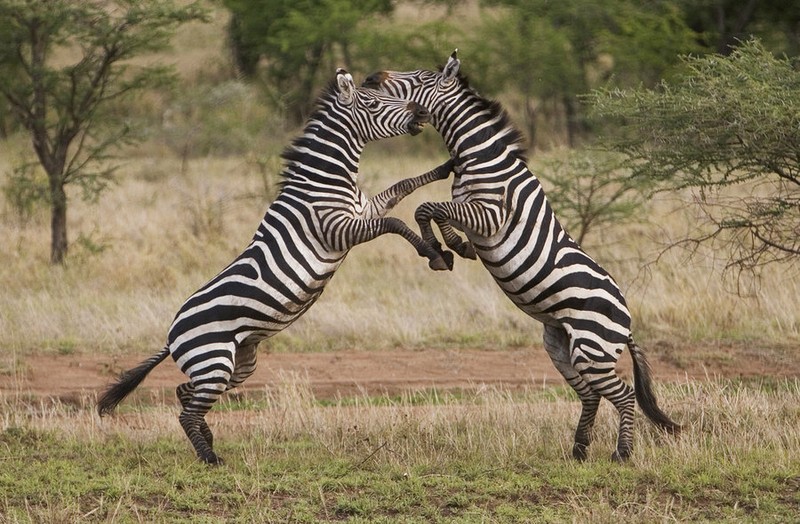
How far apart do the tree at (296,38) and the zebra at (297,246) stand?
62.6ft

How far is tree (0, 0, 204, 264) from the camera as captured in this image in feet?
48.9

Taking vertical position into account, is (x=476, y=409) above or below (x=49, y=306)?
below

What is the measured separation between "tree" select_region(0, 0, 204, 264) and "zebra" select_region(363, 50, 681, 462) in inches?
339

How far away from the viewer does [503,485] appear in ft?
21.5

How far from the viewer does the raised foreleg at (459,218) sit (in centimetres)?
681

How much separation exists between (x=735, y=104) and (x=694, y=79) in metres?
0.86

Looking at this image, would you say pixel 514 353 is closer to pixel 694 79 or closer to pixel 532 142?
pixel 694 79

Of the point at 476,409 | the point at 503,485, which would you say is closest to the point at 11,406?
the point at 476,409

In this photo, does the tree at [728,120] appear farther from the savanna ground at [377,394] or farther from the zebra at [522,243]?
the zebra at [522,243]

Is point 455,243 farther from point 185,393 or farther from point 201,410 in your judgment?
point 185,393

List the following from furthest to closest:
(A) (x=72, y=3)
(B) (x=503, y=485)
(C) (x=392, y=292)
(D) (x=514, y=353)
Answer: (A) (x=72, y=3) < (C) (x=392, y=292) < (D) (x=514, y=353) < (B) (x=503, y=485)

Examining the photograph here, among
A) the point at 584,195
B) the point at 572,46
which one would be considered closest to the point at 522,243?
the point at 584,195

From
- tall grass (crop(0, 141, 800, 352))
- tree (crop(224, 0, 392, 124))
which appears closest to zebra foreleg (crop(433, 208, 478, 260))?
tall grass (crop(0, 141, 800, 352))

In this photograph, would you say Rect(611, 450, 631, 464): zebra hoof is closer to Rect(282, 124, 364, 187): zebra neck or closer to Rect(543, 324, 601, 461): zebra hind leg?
Rect(543, 324, 601, 461): zebra hind leg
